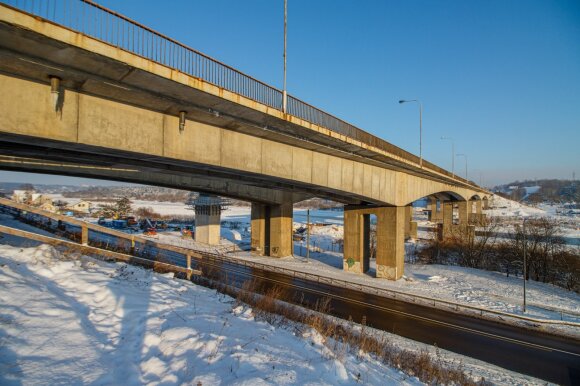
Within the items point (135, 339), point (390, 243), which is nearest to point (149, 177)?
point (390, 243)

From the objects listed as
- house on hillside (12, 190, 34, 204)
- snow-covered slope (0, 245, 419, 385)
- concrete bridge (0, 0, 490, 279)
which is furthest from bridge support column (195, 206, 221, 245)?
snow-covered slope (0, 245, 419, 385)

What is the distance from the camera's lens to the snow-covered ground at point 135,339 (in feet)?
15.0

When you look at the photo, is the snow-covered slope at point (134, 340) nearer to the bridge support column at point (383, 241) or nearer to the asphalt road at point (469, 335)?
the asphalt road at point (469, 335)

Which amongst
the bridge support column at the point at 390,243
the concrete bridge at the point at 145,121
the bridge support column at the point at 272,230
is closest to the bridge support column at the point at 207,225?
the bridge support column at the point at 272,230

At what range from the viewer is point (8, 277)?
7027mm

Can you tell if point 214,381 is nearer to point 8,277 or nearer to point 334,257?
point 8,277

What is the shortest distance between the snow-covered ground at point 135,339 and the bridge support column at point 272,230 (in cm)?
2960

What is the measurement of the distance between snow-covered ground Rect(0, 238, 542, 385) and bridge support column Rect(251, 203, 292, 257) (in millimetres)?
29603

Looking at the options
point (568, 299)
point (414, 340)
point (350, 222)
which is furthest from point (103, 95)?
point (568, 299)

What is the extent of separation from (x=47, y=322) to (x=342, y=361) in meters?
5.65

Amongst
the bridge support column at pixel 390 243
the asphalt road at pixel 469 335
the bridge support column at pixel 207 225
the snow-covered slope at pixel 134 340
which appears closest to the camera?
the snow-covered slope at pixel 134 340

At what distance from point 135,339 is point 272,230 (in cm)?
3411

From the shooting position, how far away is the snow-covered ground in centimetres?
459

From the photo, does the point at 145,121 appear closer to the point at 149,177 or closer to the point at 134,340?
the point at 134,340
